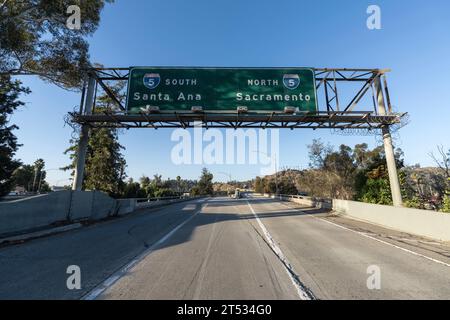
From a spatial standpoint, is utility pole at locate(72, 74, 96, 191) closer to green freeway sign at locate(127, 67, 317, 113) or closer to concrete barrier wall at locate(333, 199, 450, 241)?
green freeway sign at locate(127, 67, 317, 113)

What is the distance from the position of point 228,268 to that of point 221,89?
38.5 feet

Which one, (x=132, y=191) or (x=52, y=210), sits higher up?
(x=132, y=191)

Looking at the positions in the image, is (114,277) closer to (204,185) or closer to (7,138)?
(7,138)

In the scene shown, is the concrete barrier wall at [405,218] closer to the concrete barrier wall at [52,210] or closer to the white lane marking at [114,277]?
the white lane marking at [114,277]

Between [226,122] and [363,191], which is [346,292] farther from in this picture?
[363,191]

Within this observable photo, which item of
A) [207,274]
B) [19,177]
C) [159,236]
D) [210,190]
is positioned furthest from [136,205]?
[19,177]

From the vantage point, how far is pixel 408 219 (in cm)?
1195

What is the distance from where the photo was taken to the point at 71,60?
16125mm

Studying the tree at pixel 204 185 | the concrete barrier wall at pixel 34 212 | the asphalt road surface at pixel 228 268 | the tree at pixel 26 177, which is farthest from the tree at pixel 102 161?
the tree at pixel 26 177

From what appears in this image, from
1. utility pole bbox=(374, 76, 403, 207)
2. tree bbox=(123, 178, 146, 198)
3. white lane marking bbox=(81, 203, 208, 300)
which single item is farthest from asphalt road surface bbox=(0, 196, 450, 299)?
tree bbox=(123, 178, 146, 198)

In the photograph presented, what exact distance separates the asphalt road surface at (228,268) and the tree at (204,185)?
87.2m

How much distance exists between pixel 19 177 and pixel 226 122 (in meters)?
114

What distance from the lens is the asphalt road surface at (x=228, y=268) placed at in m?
4.51

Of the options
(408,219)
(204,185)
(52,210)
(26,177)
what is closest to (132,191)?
(52,210)
